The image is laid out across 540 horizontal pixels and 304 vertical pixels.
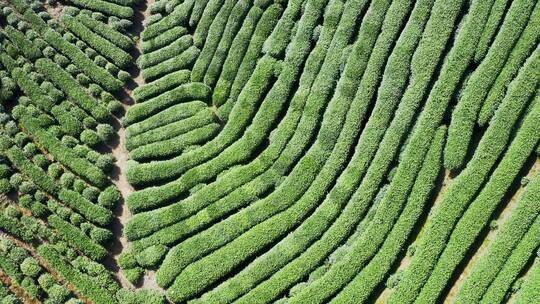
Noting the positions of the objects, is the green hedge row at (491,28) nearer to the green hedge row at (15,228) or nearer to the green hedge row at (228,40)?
the green hedge row at (228,40)

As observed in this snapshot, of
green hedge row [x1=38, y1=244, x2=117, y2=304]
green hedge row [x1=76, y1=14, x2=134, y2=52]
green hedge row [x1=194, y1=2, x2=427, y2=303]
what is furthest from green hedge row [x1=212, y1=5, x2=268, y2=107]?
green hedge row [x1=38, y1=244, x2=117, y2=304]

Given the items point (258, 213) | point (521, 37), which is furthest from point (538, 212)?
point (258, 213)

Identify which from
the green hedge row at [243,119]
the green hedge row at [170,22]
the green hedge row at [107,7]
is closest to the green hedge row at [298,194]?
the green hedge row at [243,119]

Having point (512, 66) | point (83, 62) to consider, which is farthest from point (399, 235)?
point (83, 62)

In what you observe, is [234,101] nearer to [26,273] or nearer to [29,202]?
[29,202]

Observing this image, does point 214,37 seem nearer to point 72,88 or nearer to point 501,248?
point 72,88

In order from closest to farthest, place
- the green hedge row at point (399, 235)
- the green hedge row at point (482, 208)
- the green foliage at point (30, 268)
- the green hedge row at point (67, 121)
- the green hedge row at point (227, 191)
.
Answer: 1. the green hedge row at point (482, 208)
2. the green hedge row at point (399, 235)
3. the green foliage at point (30, 268)
4. the green hedge row at point (227, 191)
5. the green hedge row at point (67, 121)
